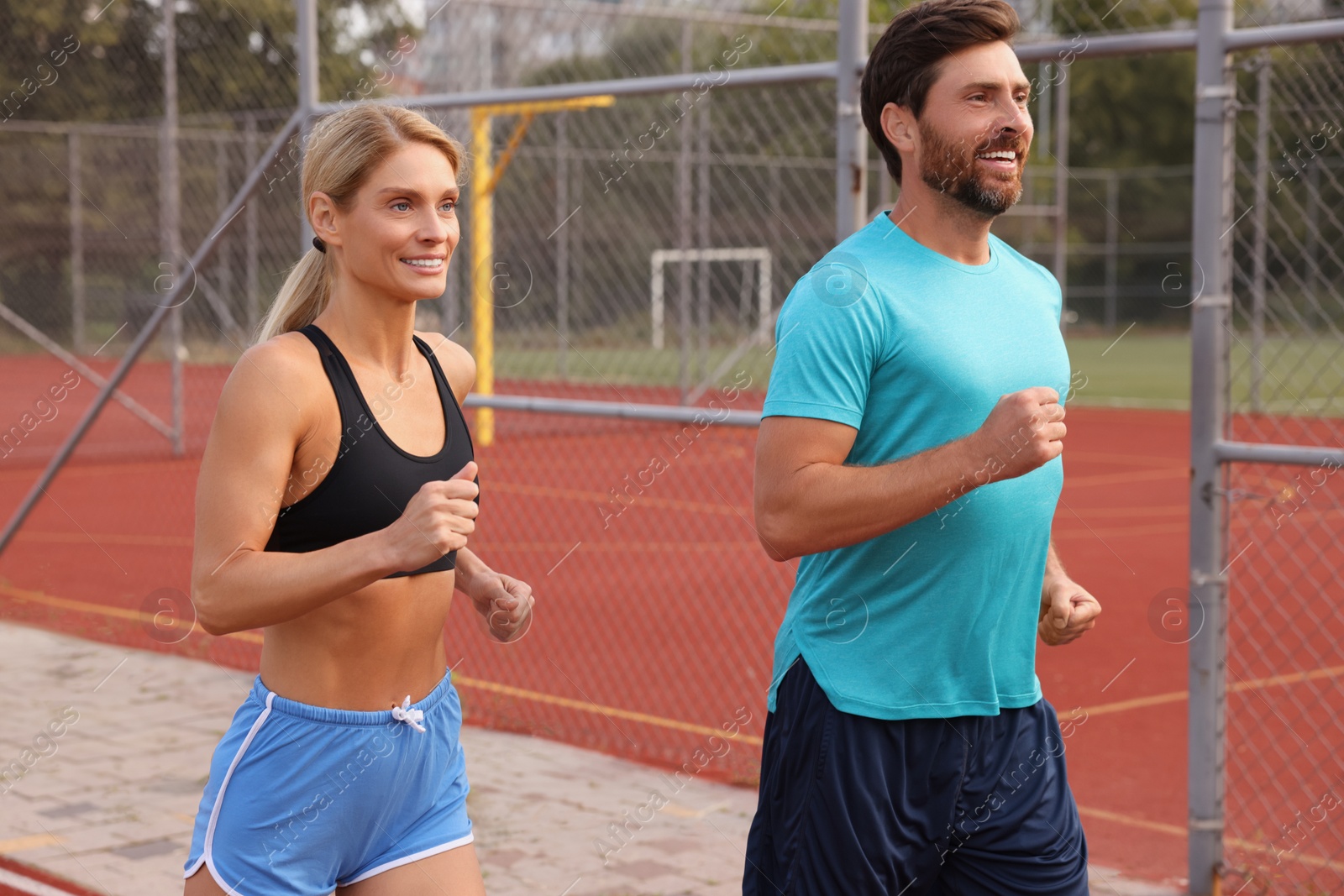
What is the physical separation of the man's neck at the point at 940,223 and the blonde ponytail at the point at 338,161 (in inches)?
33.5

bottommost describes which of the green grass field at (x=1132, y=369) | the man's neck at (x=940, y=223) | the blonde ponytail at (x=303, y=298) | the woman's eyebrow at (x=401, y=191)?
the green grass field at (x=1132, y=369)

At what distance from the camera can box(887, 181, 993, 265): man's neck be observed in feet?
8.64

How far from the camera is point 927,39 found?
259 cm

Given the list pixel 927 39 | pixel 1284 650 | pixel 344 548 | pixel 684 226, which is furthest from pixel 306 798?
pixel 684 226

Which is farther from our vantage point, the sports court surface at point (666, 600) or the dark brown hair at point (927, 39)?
the sports court surface at point (666, 600)

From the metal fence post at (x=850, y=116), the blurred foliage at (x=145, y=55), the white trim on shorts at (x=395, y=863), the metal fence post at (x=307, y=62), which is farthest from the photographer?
the blurred foliage at (x=145, y=55)

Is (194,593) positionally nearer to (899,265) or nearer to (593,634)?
(899,265)

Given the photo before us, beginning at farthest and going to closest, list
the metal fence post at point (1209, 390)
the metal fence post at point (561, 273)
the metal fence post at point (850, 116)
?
the metal fence post at point (561, 273) < the metal fence post at point (850, 116) < the metal fence post at point (1209, 390)

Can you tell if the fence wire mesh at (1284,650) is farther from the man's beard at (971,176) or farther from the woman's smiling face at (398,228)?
the woman's smiling face at (398,228)

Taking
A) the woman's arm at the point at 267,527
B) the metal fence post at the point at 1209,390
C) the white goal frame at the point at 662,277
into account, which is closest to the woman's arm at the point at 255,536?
the woman's arm at the point at 267,527

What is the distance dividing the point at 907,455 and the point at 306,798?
1.19 m

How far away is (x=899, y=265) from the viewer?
2.58m

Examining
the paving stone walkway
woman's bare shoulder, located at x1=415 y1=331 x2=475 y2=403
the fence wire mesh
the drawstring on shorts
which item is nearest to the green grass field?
the fence wire mesh

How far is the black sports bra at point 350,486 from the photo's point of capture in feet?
8.33
